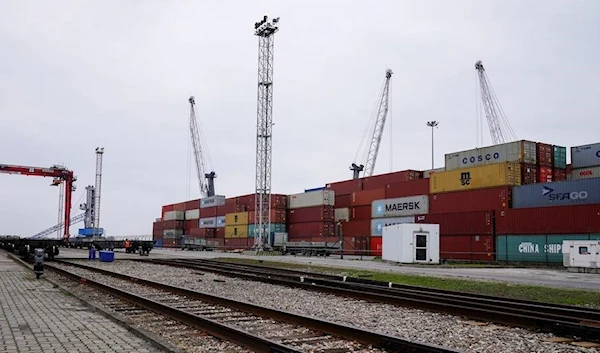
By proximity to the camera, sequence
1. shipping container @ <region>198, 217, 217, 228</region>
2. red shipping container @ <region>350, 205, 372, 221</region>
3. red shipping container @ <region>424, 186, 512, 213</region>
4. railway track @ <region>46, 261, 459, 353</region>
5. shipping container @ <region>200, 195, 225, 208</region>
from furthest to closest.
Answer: shipping container @ <region>200, 195, 225, 208</region>, shipping container @ <region>198, 217, 217, 228</region>, red shipping container @ <region>350, 205, 372, 221</region>, red shipping container @ <region>424, 186, 512, 213</region>, railway track @ <region>46, 261, 459, 353</region>

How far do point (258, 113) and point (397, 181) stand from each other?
68.9ft

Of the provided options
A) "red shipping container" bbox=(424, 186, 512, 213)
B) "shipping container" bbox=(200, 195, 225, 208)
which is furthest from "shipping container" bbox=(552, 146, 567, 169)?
"shipping container" bbox=(200, 195, 225, 208)

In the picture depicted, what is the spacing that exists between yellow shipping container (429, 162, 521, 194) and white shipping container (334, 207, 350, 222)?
1711 centimetres

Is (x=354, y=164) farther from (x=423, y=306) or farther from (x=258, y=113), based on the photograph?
(x=423, y=306)

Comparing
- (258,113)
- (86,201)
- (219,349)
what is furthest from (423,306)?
(86,201)

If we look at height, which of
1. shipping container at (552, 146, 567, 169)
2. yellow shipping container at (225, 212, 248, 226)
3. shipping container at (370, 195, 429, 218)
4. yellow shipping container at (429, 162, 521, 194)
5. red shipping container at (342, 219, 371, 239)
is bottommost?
red shipping container at (342, 219, 371, 239)

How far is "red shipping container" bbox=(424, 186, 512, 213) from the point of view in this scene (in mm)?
40812

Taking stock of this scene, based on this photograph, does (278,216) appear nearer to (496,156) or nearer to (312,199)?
(312,199)

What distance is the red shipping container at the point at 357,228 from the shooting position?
2354 inches

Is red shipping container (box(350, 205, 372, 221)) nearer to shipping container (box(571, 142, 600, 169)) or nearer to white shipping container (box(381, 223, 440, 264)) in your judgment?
shipping container (box(571, 142, 600, 169))

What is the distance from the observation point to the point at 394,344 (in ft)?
25.4

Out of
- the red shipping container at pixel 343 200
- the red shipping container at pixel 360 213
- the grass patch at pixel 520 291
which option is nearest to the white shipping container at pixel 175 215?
the red shipping container at pixel 343 200

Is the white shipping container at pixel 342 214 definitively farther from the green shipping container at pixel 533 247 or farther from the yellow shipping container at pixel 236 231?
the green shipping container at pixel 533 247

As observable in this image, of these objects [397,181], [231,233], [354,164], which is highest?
[354,164]
